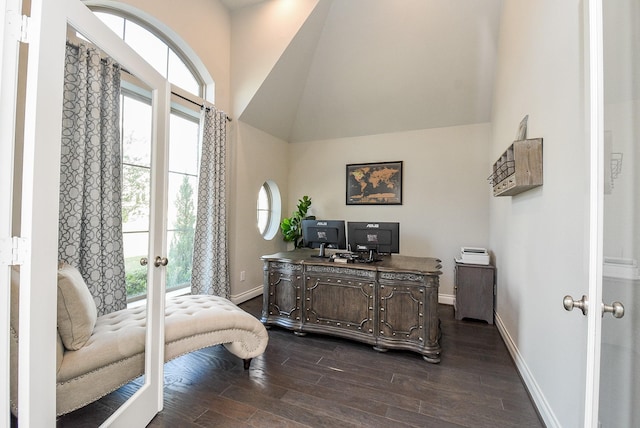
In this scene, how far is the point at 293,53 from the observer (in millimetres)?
3729

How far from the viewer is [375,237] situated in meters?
2.93

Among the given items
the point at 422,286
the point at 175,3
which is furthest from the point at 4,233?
the point at 175,3

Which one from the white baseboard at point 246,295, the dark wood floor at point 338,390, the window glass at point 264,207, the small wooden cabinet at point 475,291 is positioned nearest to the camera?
Answer: the dark wood floor at point 338,390

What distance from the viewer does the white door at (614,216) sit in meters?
0.86

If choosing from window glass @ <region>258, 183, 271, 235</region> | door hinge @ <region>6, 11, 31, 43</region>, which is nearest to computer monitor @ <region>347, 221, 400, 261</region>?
window glass @ <region>258, 183, 271, 235</region>

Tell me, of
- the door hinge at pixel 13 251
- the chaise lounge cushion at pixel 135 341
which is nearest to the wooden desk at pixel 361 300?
the chaise lounge cushion at pixel 135 341

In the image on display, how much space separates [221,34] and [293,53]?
1033mm

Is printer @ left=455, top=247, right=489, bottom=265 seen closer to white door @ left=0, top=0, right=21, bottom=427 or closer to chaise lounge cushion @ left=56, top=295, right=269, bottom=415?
chaise lounge cushion @ left=56, top=295, right=269, bottom=415

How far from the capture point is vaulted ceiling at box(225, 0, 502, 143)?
335cm

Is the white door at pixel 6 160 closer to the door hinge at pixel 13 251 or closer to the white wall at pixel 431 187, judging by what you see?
the door hinge at pixel 13 251

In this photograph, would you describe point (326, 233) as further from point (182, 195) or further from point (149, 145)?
point (149, 145)

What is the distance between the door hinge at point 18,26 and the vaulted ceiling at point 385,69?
293cm

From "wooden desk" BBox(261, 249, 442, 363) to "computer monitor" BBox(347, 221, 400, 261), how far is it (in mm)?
154

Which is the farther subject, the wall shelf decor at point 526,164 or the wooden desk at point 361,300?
the wooden desk at point 361,300
